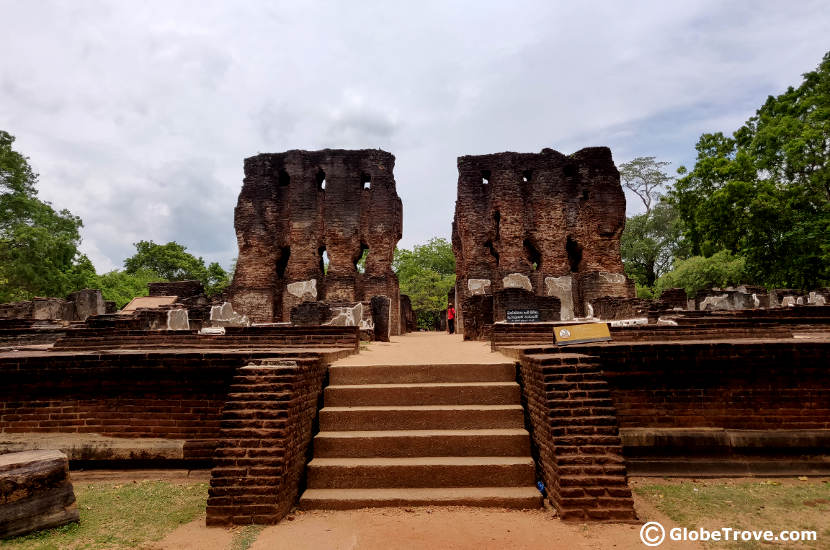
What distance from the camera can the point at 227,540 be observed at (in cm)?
305

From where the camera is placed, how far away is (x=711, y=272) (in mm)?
23891

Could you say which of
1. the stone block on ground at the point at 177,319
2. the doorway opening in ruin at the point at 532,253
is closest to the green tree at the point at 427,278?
the doorway opening in ruin at the point at 532,253

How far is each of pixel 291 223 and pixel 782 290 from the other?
20.2 metres

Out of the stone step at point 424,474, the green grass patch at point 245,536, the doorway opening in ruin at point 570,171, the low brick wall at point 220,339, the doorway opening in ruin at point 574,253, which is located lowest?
the green grass patch at point 245,536

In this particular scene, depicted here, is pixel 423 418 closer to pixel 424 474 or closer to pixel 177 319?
pixel 424 474

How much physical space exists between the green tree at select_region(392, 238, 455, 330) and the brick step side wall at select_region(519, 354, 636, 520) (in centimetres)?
2620

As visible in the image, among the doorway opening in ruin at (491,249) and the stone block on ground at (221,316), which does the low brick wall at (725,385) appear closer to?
the stone block on ground at (221,316)

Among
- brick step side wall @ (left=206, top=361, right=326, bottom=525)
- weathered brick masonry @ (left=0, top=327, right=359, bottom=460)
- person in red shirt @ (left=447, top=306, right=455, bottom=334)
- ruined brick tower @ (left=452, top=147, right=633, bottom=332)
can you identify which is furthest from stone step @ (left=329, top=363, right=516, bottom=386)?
ruined brick tower @ (left=452, top=147, right=633, bottom=332)

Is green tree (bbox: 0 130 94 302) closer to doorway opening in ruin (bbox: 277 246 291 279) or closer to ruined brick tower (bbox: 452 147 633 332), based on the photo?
doorway opening in ruin (bbox: 277 246 291 279)

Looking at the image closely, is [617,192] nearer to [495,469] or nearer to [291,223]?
[291,223]

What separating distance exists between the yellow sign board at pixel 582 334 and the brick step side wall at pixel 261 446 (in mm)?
2636

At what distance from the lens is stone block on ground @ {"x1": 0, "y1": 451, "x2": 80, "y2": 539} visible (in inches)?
121

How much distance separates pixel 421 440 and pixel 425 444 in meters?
0.05

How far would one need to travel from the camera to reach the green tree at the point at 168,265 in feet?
139
